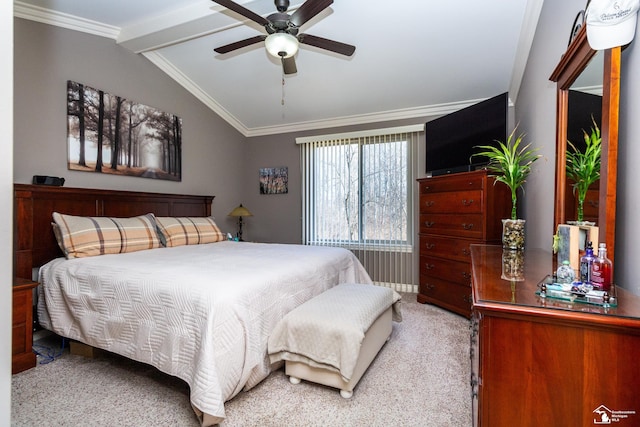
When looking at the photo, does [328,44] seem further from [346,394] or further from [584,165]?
[346,394]

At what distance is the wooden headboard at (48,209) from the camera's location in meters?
2.31

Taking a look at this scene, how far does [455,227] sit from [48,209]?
3719 millimetres

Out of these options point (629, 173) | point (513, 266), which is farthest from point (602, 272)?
point (513, 266)

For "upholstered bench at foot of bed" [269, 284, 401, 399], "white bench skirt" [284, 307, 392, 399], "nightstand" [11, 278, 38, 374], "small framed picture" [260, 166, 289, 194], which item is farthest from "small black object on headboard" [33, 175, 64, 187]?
"small framed picture" [260, 166, 289, 194]

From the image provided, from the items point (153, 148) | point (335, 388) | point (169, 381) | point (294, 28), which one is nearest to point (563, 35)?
point (294, 28)

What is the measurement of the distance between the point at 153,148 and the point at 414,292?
3726mm

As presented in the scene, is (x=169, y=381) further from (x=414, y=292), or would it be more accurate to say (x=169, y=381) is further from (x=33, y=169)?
(x=414, y=292)

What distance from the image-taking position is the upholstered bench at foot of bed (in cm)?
175

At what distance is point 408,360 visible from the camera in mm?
2260

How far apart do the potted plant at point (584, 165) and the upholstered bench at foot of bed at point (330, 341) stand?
1245 mm

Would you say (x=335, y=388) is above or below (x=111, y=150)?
below

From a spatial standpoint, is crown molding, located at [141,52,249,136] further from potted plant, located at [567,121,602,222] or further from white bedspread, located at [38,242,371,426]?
potted plant, located at [567,121,602,222]

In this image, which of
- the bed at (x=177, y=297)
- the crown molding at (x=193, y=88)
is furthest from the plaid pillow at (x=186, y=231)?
the crown molding at (x=193, y=88)

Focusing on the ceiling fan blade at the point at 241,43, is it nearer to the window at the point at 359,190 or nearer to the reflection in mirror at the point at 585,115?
the reflection in mirror at the point at 585,115
